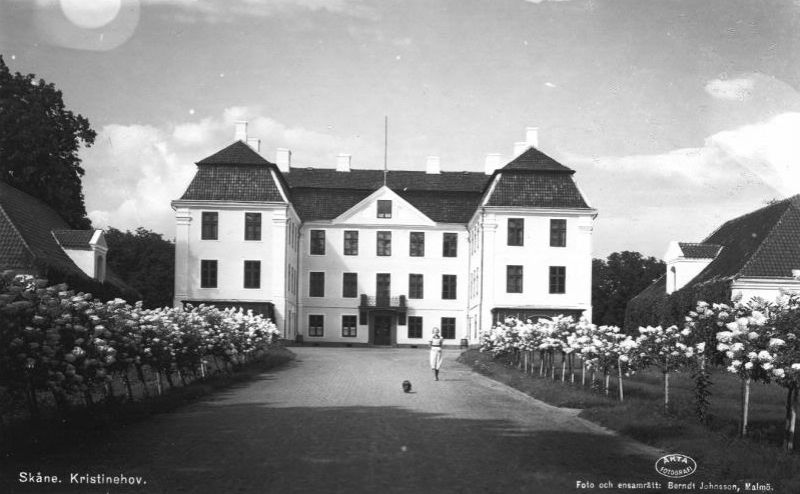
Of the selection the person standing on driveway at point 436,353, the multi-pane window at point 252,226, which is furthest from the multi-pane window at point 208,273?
the person standing on driveway at point 436,353

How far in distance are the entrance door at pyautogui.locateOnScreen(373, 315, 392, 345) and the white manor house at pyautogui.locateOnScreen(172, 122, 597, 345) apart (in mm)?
59

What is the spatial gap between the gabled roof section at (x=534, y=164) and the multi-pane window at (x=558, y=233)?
8.69 ft

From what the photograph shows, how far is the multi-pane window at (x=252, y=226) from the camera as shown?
4806cm

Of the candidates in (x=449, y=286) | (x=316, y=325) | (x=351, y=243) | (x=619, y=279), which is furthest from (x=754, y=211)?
(x=619, y=279)

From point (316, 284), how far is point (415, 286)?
19.2 ft

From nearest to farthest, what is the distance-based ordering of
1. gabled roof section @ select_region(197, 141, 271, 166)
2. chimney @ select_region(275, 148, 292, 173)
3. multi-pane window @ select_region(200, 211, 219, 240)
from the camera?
gabled roof section @ select_region(197, 141, 271, 166), multi-pane window @ select_region(200, 211, 219, 240), chimney @ select_region(275, 148, 292, 173)

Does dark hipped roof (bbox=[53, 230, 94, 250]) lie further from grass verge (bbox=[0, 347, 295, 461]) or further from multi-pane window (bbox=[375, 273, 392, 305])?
multi-pane window (bbox=[375, 273, 392, 305])

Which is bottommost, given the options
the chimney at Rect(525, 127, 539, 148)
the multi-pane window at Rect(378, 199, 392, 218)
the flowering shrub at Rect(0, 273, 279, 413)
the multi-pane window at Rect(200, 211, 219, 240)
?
the flowering shrub at Rect(0, 273, 279, 413)

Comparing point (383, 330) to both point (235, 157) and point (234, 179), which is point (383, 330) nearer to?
point (234, 179)

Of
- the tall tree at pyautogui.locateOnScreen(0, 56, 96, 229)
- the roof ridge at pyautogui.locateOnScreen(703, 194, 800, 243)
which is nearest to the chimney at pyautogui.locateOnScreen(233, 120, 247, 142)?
the tall tree at pyautogui.locateOnScreen(0, 56, 96, 229)

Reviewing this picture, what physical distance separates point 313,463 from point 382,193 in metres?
45.5

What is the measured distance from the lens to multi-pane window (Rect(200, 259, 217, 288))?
4800cm

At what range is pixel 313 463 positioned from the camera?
30.8ft

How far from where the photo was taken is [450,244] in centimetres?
5525
